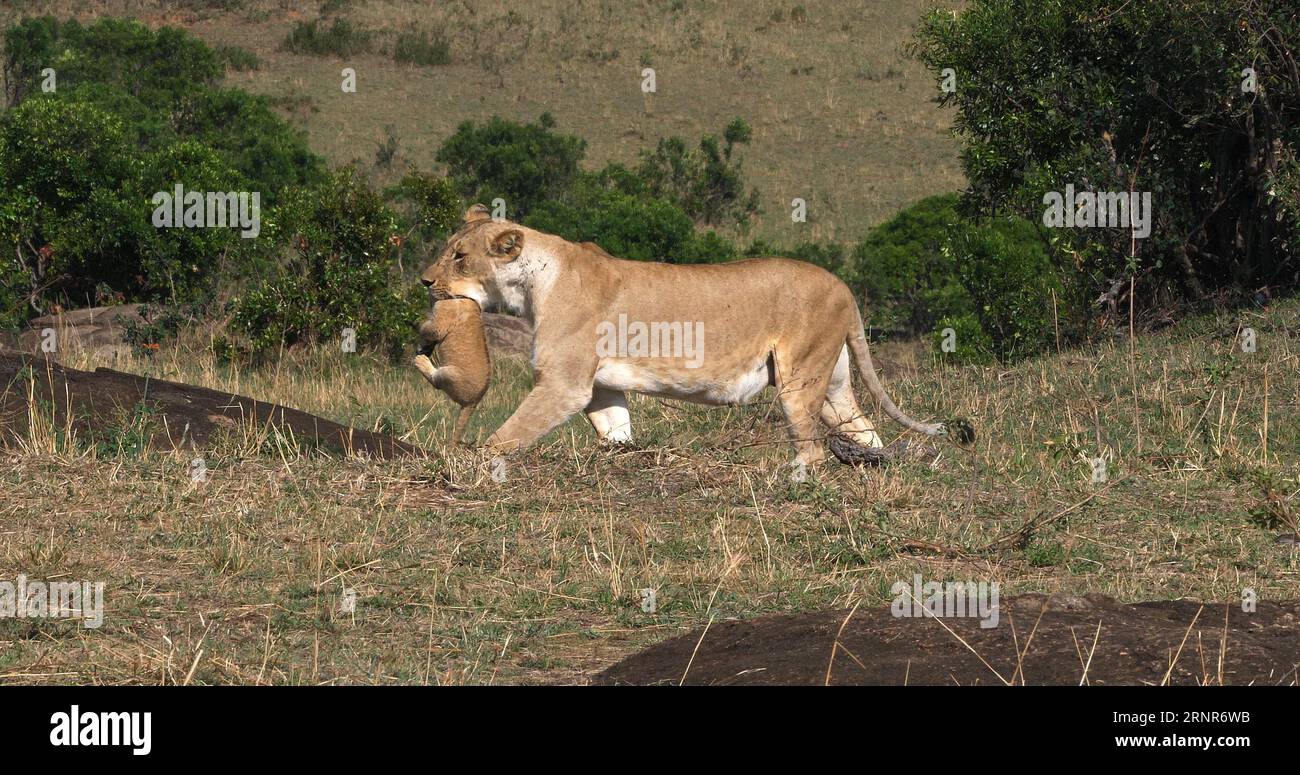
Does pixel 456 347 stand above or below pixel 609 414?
above

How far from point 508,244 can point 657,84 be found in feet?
87.0

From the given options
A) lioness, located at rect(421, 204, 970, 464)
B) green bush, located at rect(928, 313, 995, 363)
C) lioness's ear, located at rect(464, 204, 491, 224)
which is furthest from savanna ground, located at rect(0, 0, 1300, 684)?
green bush, located at rect(928, 313, 995, 363)

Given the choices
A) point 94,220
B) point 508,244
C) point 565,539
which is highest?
point 94,220

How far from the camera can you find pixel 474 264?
8742 mm

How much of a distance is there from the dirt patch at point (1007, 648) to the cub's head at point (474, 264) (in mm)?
A: 3429

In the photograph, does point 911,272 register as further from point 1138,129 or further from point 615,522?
point 615,522

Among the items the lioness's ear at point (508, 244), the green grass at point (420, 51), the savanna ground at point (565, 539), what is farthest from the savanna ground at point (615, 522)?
the green grass at point (420, 51)

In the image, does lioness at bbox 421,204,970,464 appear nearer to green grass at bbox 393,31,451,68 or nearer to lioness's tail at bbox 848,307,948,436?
lioness's tail at bbox 848,307,948,436

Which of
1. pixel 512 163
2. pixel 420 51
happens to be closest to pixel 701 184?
pixel 512 163

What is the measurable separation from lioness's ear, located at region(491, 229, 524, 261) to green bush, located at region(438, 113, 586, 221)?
15.7 metres

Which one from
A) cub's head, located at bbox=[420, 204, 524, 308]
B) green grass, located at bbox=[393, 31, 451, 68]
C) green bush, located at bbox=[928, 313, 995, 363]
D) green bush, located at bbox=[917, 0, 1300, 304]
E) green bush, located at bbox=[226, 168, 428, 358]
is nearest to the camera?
cub's head, located at bbox=[420, 204, 524, 308]

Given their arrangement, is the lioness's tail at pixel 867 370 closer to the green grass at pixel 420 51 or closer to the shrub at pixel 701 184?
→ the shrub at pixel 701 184

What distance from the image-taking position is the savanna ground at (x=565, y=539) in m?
5.67

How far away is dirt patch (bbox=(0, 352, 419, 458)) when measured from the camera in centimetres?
888
